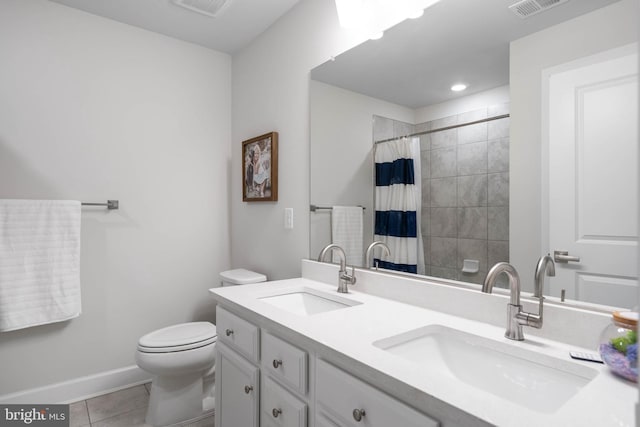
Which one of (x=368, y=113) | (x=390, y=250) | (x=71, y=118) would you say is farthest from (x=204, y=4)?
(x=390, y=250)

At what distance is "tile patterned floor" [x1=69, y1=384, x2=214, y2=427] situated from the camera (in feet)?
6.43

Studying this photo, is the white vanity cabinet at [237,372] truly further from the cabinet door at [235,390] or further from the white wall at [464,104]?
the white wall at [464,104]

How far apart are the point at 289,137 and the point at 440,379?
1.72 metres

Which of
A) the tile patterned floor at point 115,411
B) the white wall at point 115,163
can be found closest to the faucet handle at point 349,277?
the tile patterned floor at point 115,411

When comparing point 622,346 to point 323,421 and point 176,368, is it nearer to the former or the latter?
point 323,421

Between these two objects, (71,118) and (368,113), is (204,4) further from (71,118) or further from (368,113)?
(368,113)

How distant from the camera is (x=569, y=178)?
100 centimetres

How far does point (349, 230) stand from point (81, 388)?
1967mm

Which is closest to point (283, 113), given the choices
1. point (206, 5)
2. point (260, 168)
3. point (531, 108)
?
point (260, 168)

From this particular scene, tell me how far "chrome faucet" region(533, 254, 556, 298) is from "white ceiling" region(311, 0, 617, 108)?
591 mm

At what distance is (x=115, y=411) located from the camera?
2.08m

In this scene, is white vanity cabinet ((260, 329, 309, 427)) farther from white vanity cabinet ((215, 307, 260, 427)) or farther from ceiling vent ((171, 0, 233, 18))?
ceiling vent ((171, 0, 233, 18))

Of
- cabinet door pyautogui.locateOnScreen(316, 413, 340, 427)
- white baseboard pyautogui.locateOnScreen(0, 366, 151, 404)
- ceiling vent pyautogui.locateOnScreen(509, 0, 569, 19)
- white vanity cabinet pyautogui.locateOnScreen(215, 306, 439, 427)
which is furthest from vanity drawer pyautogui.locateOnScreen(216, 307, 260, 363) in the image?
ceiling vent pyautogui.locateOnScreen(509, 0, 569, 19)

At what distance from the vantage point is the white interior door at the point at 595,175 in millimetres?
894
